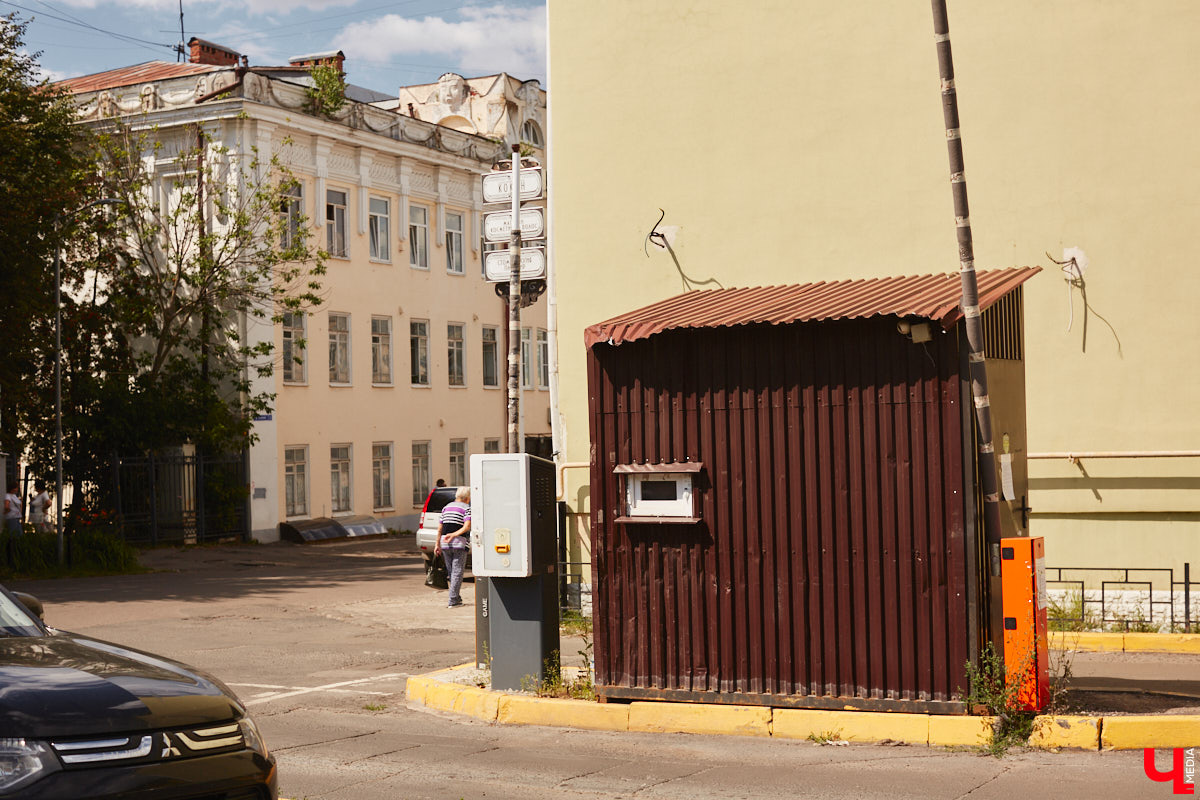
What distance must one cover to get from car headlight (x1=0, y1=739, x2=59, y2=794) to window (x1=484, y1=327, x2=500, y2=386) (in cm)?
4048

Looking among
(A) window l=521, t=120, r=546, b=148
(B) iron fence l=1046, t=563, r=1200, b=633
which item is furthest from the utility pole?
(A) window l=521, t=120, r=546, b=148

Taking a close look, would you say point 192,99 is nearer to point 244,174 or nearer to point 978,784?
point 244,174

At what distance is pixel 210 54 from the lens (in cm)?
4512

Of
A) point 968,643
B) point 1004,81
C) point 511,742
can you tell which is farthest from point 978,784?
point 1004,81

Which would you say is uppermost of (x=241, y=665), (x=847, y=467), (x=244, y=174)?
(x=244, y=174)

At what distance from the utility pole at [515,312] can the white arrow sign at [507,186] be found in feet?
0.23

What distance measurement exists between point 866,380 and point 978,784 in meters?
2.76

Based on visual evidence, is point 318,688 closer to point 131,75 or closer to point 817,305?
point 817,305

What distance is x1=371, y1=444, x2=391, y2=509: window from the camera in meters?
40.0

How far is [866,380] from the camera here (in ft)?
30.2

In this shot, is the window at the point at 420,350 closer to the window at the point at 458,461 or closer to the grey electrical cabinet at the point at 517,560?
the window at the point at 458,461

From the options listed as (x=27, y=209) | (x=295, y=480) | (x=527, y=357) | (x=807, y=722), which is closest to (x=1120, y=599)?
(x=807, y=722)

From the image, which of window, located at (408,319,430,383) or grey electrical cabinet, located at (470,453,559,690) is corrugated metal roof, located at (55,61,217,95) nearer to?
window, located at (408,319,430,383)

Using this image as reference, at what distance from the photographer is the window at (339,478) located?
126ft
